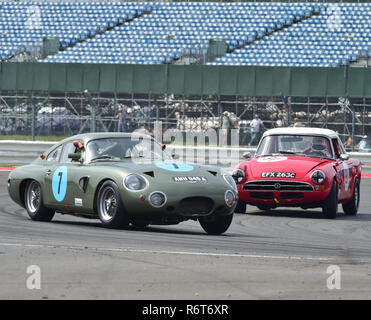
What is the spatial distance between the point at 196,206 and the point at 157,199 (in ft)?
1.59

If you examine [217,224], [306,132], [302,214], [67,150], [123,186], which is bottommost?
[302,214]

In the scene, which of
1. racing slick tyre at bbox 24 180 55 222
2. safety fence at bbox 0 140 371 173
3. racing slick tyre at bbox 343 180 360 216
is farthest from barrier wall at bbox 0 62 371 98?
racing slick tyre at bbox 24 180 55 222

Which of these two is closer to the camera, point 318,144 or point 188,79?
point 318,144

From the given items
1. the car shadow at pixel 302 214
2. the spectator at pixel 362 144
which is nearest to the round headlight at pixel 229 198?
the car shadow at pixel 302 214

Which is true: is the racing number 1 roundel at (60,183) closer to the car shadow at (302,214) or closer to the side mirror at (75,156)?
the side mirror at (75,156)

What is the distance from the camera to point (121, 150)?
1136 cm

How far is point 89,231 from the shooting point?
10.5 meters

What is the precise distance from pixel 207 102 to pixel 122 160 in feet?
67.9

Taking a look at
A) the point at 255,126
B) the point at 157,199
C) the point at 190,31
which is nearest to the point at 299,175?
the point at 157,199

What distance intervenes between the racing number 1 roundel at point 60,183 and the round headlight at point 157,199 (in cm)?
159

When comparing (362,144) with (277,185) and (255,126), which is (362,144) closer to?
(255,126)

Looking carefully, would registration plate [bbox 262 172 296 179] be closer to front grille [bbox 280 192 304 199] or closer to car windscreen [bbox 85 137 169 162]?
front grille [bbox 280 192 304 199]

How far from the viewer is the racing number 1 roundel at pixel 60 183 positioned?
11266 millimetres

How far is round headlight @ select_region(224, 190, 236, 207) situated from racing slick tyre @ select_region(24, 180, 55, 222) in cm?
263
